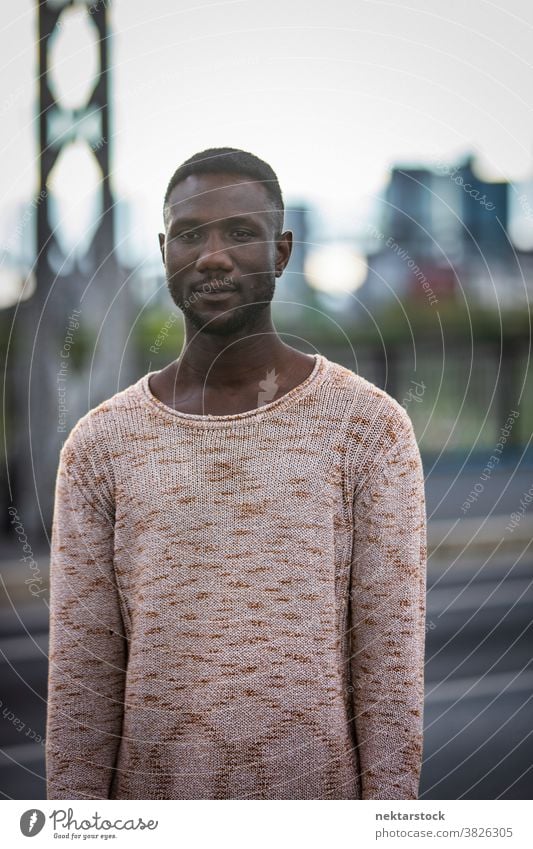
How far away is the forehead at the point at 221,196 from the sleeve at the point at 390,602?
1.06 ft

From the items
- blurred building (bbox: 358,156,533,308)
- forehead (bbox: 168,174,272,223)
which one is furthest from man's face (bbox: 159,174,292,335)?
blurred building (bbox: 358,156,533,308)

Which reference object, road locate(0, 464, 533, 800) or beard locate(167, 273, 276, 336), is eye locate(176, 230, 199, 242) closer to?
beard locate(167, 273, 276, 336)

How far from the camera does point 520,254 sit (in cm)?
211

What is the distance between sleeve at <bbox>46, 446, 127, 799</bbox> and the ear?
352 mm

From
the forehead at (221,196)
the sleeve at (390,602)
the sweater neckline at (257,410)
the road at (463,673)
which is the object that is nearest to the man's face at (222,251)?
the forehead at (221,196)

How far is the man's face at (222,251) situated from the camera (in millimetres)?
1176

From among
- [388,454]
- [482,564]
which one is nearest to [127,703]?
[388,454]

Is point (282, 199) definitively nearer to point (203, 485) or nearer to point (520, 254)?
point (203, 485)

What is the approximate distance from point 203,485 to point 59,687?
32 centimetres

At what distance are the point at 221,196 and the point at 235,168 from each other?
4 cm

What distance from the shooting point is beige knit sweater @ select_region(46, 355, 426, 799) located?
1178 millimetres

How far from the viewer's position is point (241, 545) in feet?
3.94

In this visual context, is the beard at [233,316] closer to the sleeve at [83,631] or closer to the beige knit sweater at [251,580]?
the beige knit sweater at [251,580]
